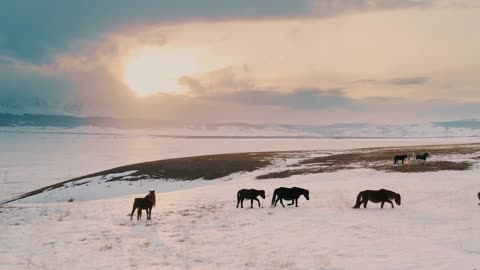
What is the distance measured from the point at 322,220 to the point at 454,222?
5.95m

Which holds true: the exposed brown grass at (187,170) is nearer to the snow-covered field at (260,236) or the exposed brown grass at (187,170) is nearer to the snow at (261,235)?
the snow at (261,235)

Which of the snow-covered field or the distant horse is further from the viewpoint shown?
the distant horse

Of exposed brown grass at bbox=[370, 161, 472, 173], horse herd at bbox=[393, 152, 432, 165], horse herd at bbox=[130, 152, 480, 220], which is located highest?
horse herd at bbox=[393, 152, 432, 165]

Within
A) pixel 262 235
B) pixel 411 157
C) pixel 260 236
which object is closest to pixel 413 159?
pixel 411 157

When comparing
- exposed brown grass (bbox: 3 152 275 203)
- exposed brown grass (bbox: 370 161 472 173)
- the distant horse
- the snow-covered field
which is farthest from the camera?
exposed brown grass (bbox: 3 152 275 203)

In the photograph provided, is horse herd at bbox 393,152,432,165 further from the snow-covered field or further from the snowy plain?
the snow-covered field

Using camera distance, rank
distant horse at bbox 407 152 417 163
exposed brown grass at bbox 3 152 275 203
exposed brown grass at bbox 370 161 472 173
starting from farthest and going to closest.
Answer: exposed brown grass at bbox 3 152 275 203
distant horse at bbox 407 152 417 163
exposed brown grass at bbox 370 161 472 173

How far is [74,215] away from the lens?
23016mm

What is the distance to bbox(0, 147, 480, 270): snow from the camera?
12.1 metres

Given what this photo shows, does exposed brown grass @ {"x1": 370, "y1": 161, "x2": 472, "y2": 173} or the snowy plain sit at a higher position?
exposed brown grass @ {"x1": 370, "y1": 161, "x2": 472, "y2": 173}

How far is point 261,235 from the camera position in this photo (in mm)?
16188

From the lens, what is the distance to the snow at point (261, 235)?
1212 cm

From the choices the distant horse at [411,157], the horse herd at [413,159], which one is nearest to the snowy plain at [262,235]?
the horse herd at [413,159]

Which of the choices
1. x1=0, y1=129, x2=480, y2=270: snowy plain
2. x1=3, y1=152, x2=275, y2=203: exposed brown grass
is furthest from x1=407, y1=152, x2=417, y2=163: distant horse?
x1=3, y1=152, x2=275, y2=203: exposed brown grass
